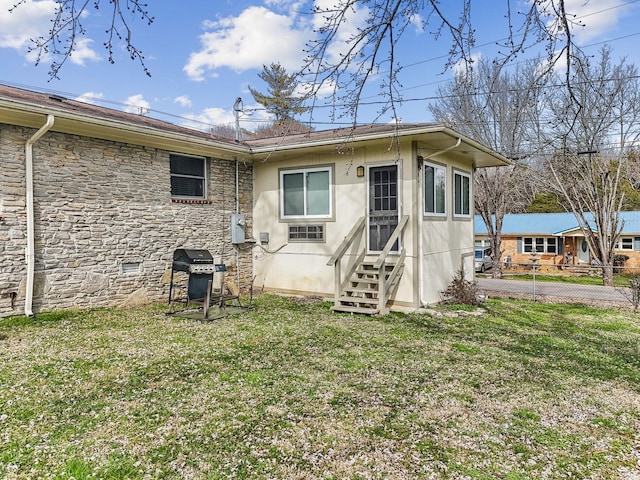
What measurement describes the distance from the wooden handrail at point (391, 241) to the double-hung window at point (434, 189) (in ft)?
1.88

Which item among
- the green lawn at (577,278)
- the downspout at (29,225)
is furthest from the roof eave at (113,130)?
the green lawn at (577,278)

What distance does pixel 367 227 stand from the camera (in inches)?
326

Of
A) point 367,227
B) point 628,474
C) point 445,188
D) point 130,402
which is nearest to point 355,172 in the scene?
point 367,227

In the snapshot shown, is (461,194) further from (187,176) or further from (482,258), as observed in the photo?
(482,258)

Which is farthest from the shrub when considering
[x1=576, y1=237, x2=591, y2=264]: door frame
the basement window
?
[x1=576, y1=237, x2=591, y2=264]: door frame

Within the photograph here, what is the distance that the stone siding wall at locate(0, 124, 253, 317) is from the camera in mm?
6234

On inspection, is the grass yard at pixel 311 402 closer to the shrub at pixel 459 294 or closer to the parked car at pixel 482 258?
the shrub at pixel 459 294

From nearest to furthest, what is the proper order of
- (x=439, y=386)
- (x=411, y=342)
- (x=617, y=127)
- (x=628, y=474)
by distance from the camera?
(x=628, y=474) < (x=439, y=386) < (x=411, y=342) < (x=617, y=127)

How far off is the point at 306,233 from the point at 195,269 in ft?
8.55

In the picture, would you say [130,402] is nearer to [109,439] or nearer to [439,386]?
[109,439]

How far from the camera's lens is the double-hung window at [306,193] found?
8.74 metres

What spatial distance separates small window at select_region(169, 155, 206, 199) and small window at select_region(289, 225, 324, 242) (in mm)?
2021

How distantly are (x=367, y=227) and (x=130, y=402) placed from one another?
5.64 m

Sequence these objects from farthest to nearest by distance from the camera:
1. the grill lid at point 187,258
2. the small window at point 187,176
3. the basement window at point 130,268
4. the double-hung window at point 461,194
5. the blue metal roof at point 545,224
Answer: the blue metal roof at point 545,224
the double-hung window at point 461,194
the small window at point 187,176
the grill lid at point 187,258
the basement window at point 130,268
